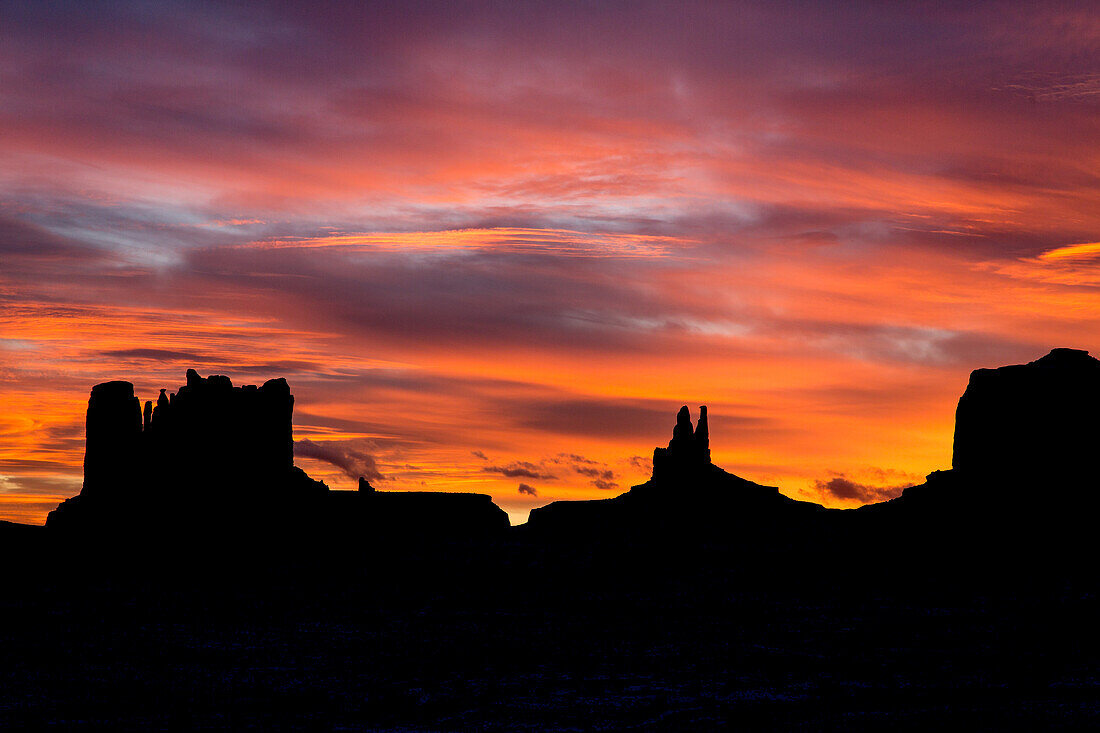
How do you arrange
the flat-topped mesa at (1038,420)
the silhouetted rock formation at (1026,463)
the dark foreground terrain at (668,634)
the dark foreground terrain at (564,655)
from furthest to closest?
the flat-topped mesa at (1038,420)
the silhouetted rock formation at (1026,463)
the dark foreground terrain at (668,634)
the dark foreground terrain at (564,655)

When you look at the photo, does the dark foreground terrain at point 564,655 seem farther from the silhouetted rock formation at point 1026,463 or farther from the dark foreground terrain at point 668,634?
the silhouetted rock formation at point 1026,463

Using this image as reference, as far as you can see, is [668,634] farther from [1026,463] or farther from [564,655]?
[1026,463]

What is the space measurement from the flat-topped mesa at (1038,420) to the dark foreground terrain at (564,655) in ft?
60.5

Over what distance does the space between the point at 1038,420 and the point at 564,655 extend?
10347cm

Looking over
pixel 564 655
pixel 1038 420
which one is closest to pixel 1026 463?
pixel 1038 420

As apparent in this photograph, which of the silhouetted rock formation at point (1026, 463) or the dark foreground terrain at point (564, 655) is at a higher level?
the silhouetted rock formation at point (1026, 463)

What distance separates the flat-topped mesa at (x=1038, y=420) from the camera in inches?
6609

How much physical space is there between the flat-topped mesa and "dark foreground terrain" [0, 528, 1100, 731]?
18.4 meters

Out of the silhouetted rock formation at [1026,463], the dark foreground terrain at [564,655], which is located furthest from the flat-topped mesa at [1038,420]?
the dark foreground terrain at [564,655]

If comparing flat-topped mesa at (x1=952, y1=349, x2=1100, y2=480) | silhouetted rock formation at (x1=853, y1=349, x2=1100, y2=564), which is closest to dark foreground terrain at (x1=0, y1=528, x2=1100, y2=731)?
silhouetted rock formation at (x1=853, y1=349, x2=1100, y2=564)

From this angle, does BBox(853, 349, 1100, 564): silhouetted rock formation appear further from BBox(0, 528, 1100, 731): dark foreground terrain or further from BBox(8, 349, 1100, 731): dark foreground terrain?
BBox(0, 528, 1100, 731): dark foreground terrain

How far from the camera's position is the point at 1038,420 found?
17062cm

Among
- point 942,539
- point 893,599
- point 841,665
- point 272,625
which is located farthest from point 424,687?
point 942,539

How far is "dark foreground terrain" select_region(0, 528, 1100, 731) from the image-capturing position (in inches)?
2579
